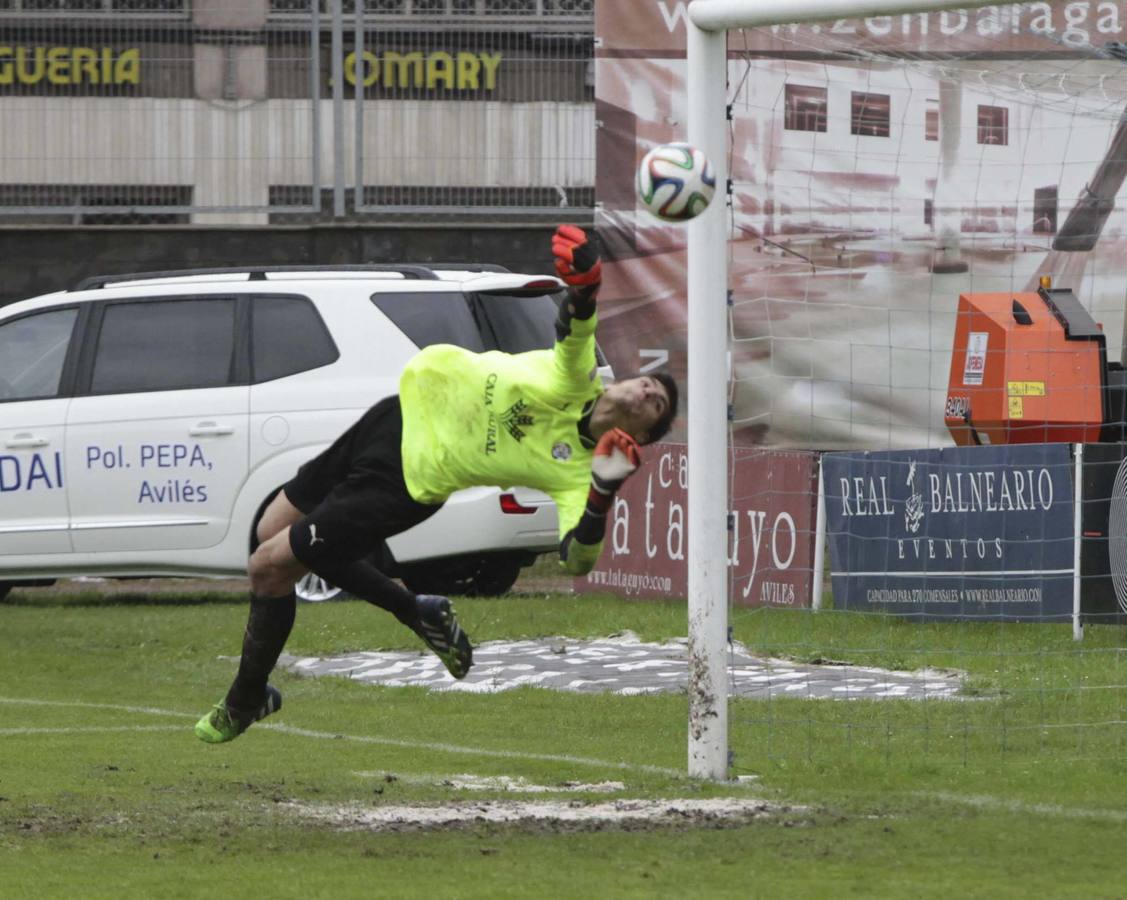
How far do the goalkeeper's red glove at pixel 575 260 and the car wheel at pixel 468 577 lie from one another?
8.74 meters

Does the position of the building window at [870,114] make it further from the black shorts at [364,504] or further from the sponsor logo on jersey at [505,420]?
the sponsor logo on jersey at [505,420]

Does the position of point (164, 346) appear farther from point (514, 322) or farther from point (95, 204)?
point (95, 204)

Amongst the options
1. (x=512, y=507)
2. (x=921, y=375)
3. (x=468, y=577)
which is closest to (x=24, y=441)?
(x=468, y=577)

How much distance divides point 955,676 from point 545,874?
18.8ft

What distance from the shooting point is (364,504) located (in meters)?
8.48

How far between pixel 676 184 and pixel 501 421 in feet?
3.57

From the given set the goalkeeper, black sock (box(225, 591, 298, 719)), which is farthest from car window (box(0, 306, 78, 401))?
the goalkeeper

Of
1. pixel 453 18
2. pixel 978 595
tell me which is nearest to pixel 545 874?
pixel 978 595

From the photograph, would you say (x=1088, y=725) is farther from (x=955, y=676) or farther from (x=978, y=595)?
(x=978, y=595)

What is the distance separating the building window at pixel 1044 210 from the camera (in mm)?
13438

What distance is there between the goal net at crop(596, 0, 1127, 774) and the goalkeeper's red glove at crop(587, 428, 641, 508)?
171 cm

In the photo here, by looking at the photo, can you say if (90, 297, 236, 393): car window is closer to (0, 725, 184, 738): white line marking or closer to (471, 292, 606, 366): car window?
(471, 292, 606, 366): car window

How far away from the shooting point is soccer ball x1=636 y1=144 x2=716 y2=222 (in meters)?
8.14

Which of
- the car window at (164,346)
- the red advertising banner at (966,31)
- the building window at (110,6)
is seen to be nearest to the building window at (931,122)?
the red advertising banner at (966,31)
